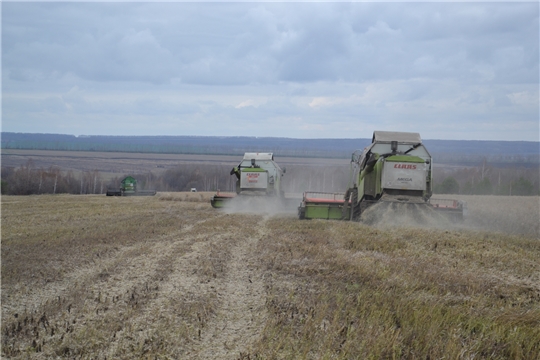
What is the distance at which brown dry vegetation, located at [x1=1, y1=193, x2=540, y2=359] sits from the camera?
20.7 ft

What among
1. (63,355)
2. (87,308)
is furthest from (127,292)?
(63,355)

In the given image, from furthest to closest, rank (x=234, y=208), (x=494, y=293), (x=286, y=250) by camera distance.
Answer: (x=234, y=208) < (x=286, y=250) < (x=494, y=293)

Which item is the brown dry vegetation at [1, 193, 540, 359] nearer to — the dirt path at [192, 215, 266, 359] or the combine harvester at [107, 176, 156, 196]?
the dirt path at [192, 215, 266, 359]

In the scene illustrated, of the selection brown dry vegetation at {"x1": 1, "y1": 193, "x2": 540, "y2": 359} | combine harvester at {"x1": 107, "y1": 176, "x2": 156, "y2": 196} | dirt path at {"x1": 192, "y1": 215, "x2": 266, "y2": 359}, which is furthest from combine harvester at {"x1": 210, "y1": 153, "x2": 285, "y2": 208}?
combine harvester at {"x1": 107, "y1": 176, "x2": 156, "y2": 196}

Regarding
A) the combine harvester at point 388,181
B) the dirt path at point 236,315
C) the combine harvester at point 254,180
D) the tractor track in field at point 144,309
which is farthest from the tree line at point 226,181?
the dirt path at point 236,315

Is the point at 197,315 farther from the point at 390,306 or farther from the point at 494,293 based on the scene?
the point at 494,293

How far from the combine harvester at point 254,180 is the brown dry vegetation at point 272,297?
13.7 metres

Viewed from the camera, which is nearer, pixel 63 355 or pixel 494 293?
pixel 63 355

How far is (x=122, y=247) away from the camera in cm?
1340

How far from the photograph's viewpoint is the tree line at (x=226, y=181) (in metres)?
65.8

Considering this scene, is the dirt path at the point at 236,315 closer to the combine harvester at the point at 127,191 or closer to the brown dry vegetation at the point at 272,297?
the brown dry vegetation at the point at 272,297

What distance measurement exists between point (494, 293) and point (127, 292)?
242 inches

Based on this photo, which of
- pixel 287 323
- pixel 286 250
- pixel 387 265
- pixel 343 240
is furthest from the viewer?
pixel 343 240

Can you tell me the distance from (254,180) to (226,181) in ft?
251
